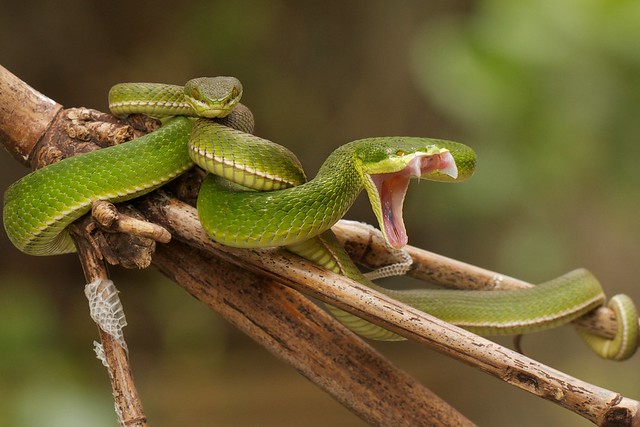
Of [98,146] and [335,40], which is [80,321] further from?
[98,146]

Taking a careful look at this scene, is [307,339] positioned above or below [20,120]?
below

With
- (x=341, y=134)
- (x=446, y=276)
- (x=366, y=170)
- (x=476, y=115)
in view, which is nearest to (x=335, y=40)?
(x=341, y=134)

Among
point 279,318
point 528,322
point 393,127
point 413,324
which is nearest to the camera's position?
point 413,324

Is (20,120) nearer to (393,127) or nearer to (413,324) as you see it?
(413,324)

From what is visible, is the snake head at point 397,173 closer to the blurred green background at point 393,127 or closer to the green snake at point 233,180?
the green snake at point 233,180

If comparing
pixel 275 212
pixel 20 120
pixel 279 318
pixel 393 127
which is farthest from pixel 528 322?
pixel 393 127

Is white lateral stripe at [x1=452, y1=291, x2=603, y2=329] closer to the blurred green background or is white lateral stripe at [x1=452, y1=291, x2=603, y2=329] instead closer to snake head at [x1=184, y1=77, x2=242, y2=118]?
snake head at [x1=184, y1=77, x2=242, y2=118]
